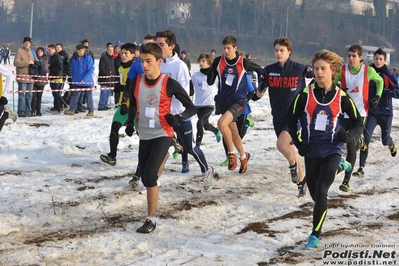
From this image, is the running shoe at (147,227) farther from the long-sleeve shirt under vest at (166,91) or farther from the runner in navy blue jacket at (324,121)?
the runner in navy blue jacket at (324,121)

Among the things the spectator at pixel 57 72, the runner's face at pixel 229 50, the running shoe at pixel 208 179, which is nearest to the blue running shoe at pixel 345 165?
the running shoe at pixel 208 179

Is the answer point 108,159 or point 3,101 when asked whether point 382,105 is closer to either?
point 108,159

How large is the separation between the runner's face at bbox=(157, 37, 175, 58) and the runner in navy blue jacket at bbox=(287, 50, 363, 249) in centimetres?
245

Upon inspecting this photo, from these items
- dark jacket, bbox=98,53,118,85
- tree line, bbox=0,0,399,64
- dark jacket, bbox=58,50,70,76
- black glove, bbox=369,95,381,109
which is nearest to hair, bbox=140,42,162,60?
black glove, bbox=369,95,381,109

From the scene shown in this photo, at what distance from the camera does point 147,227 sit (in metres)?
6.22

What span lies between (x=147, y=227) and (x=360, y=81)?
13.2ft

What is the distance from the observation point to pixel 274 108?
8.27m

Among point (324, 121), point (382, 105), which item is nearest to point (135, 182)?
point (324, 121)

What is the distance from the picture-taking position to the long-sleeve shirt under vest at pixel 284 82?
8.12m

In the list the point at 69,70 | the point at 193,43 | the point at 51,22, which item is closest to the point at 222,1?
the point at 193,43

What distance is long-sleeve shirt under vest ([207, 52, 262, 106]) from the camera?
8922mm

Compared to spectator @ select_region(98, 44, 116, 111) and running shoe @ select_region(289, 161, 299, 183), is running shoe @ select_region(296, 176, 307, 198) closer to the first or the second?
running shoe @ select_region(289, 161, 299, 183)

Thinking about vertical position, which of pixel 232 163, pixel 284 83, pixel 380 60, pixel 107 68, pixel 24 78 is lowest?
pixel 232 163

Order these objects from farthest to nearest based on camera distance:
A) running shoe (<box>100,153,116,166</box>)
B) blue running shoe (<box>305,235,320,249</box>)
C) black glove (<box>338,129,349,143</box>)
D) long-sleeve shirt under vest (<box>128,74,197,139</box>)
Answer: running shoe (<box>100,153,116,166</box>)
long-sleeve shirt under vest (<box>128,74,197,139</box>)
black glove (<box>338,129,349,143</box>)
blue running shoe (<box>305,235,320,249</box>)
